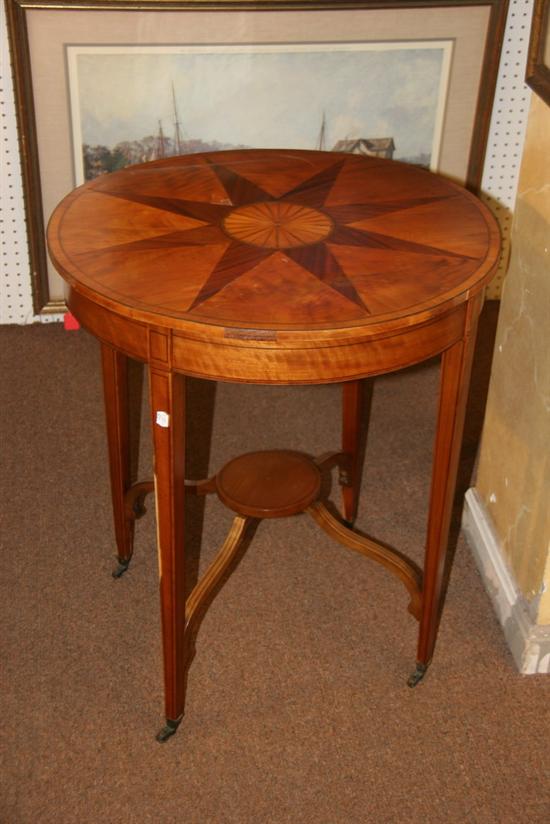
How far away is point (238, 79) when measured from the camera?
3.28m

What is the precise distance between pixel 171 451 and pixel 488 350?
1.91m

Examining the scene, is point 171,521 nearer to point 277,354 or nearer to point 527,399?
point 277,354

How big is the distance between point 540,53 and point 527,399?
0.74 metres

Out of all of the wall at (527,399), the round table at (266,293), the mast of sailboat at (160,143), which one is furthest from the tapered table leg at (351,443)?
the mast of sailboat at (160,143)

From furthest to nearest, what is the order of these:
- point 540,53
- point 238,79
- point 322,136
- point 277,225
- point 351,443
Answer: point 322,136
point 238,79
point 351,443
point 540,53
point 277,225

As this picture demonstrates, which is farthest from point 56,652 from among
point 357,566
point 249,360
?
point 249,360

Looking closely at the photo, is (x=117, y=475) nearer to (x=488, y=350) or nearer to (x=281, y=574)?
(x=281, y=574)

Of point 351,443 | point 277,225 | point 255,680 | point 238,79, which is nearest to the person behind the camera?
point 277,225

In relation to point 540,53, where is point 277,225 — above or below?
below

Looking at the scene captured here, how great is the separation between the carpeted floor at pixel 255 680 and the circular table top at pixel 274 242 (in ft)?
3.16

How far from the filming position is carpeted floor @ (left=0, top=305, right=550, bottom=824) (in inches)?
80.8

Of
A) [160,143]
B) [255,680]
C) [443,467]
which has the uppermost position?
[160,143]

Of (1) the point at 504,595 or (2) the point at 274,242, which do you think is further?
(1) the point at 504,595

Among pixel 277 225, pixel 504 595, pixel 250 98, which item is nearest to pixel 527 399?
pixel 504 595
